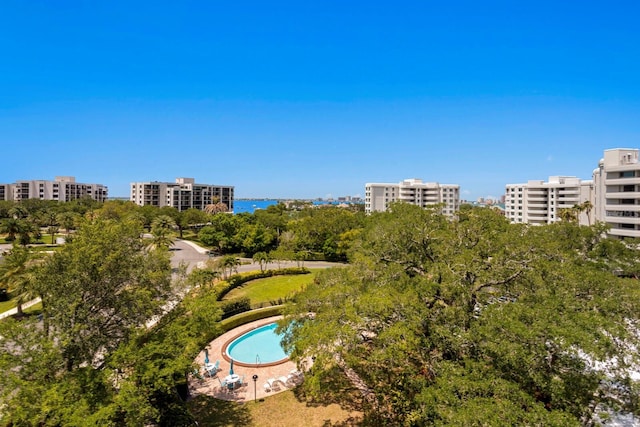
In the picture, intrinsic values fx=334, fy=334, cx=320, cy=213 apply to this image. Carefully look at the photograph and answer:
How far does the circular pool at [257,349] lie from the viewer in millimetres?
21328

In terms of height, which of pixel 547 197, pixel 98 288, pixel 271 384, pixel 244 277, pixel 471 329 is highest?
pixel 547 197

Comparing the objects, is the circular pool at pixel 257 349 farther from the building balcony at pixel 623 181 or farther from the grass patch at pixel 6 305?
the building balcony at pixel 623 181

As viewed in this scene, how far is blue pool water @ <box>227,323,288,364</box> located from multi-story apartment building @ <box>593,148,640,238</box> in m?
44.4

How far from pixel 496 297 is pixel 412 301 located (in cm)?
389

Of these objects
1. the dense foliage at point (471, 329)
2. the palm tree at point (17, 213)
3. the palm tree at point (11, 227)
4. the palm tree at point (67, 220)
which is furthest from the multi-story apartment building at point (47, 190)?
the dense foliage at point (471, 329)

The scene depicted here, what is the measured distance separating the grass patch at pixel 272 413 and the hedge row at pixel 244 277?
1470cm

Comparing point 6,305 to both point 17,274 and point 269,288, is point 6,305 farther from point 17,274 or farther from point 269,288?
point 269,288

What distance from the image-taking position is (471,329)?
38.8 feet

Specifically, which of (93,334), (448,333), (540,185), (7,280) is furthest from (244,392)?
(540,185)

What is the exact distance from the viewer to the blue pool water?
72.1 ft

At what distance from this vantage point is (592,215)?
59938 millimetres

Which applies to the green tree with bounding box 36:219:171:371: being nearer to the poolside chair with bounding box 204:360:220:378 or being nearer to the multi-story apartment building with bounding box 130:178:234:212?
the poolside chair with bounding box 204:360:220:378

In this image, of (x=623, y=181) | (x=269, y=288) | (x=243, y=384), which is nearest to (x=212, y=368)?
(x=243, y=384)

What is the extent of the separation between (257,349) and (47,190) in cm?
13066
